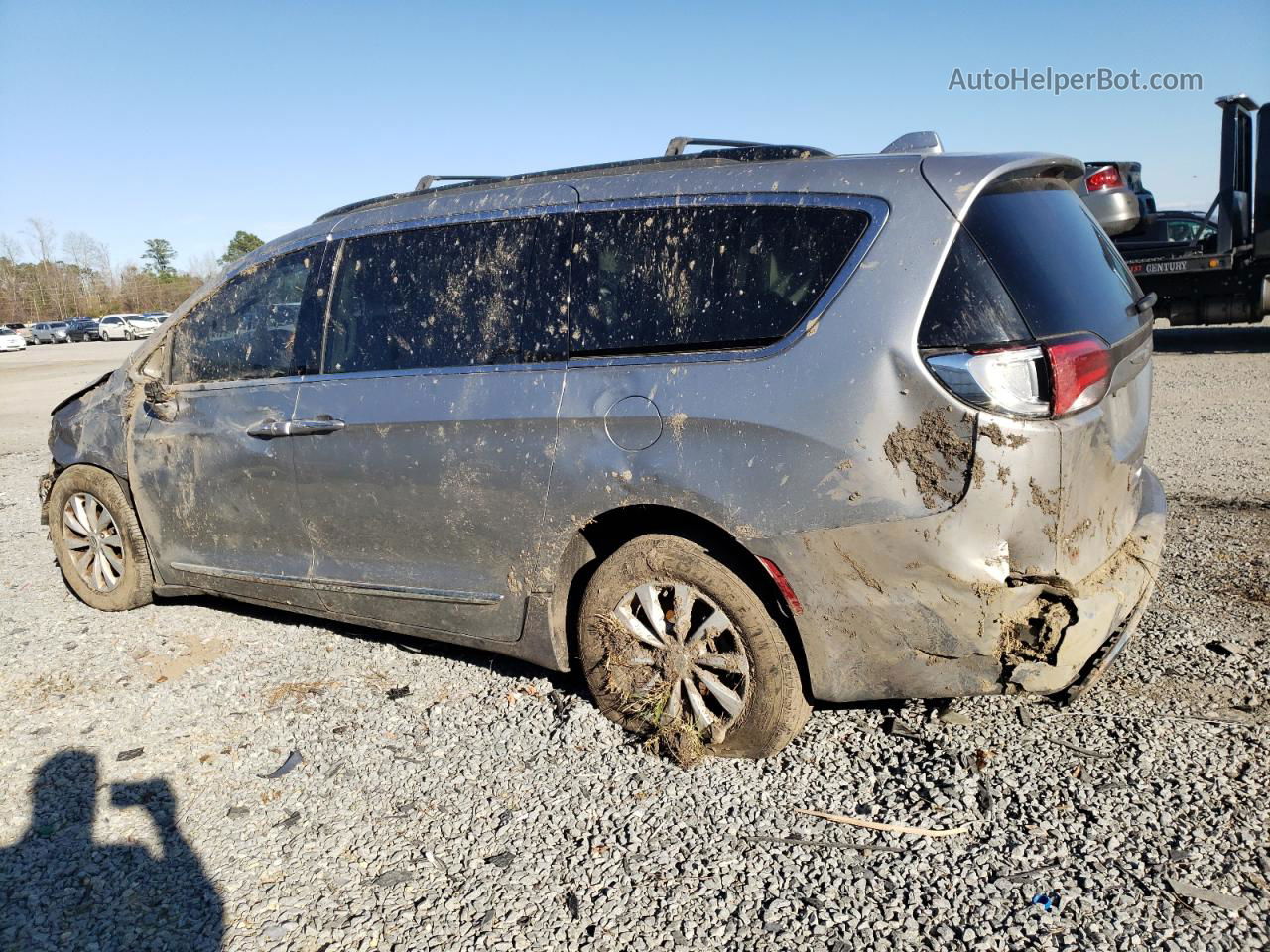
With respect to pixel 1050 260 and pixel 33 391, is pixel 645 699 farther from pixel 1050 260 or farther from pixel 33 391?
pixel 33 391

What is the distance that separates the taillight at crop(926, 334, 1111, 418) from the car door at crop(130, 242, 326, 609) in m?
2.65

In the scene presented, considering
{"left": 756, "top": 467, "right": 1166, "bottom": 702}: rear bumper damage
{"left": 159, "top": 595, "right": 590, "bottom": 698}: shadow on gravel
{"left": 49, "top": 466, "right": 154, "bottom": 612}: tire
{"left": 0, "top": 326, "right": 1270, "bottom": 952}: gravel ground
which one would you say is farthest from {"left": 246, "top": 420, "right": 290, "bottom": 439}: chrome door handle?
{"left": 756, "top": 467, "right": 1166, "bottom": 702}: rear bumper damage

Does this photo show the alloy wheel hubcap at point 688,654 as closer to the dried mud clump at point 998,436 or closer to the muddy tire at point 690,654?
the muddy tire at point 690,654

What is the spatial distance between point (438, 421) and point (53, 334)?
61.2m

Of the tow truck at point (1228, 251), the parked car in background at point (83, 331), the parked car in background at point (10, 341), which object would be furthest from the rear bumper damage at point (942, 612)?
the parked car in background at point (83, 331)

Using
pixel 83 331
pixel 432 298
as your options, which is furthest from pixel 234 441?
pixel 83 331

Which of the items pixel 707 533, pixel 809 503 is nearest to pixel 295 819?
pixel 707 533

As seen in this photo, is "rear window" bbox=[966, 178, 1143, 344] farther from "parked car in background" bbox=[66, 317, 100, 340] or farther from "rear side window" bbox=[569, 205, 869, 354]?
"parked car in background" bbox=[66, 317, 100, 340]

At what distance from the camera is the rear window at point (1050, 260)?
275 cm

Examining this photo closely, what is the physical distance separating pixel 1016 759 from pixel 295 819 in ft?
7.60

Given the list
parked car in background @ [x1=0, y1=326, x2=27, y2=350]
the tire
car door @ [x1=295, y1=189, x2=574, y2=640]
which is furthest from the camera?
parked car in background @ [x1=0, y1=326, x2=27, y2=350]

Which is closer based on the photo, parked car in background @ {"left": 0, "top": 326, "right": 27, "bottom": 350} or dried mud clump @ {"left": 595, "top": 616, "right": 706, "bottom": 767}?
dried mud clump @ {"left": 595, "top": 616, "right": 706, "bottom": 767}

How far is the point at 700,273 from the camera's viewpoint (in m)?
3.11

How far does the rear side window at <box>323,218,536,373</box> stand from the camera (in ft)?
11.5
